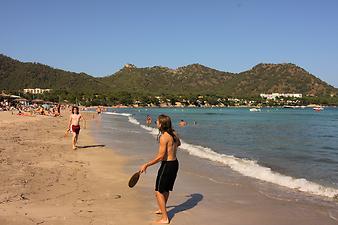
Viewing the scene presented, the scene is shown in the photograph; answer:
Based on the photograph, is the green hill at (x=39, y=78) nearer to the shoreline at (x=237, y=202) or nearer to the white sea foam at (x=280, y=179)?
the white sea foam at (x=280, y=179)

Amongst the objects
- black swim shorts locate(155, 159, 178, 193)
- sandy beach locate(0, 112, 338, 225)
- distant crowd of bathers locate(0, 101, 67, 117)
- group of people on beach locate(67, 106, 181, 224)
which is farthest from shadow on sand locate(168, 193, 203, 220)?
distant crowd of bathers locate(0, 101, 67, 117)

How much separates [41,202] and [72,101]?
142m

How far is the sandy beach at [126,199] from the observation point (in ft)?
20.4

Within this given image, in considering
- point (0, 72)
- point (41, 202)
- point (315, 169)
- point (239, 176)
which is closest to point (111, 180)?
point (41, 202)

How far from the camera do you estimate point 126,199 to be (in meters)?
7.38

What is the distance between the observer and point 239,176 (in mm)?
10648

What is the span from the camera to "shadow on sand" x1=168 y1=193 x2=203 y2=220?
6.68 metres

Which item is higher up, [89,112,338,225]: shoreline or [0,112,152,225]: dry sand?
[0,112,152,225]: dry sand

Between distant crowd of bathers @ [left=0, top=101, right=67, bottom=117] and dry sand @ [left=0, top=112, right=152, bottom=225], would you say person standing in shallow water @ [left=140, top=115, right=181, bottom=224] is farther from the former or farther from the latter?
distant crowd of bathers @ [left=0, top=101, right=67, bottom=117]

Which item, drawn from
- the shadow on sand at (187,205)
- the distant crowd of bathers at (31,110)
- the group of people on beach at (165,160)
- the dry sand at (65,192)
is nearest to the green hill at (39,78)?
the distant crowd of bathers at (31,110)

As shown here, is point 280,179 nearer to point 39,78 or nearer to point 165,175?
point 165,175

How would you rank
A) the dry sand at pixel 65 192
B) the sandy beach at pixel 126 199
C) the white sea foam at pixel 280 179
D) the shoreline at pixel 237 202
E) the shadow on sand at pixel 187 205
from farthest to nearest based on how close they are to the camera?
the white sea foam at pixel 280 179 → the shadow on sand at pixel 187 205 → the shoreline at pixel 237 202 → the sandy beach at pixel 126 199 → the dry sand at pixel 65 192

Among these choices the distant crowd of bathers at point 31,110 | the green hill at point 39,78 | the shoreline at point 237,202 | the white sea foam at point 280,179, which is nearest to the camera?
the shoreline at point 237,202

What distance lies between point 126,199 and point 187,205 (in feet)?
3.64
